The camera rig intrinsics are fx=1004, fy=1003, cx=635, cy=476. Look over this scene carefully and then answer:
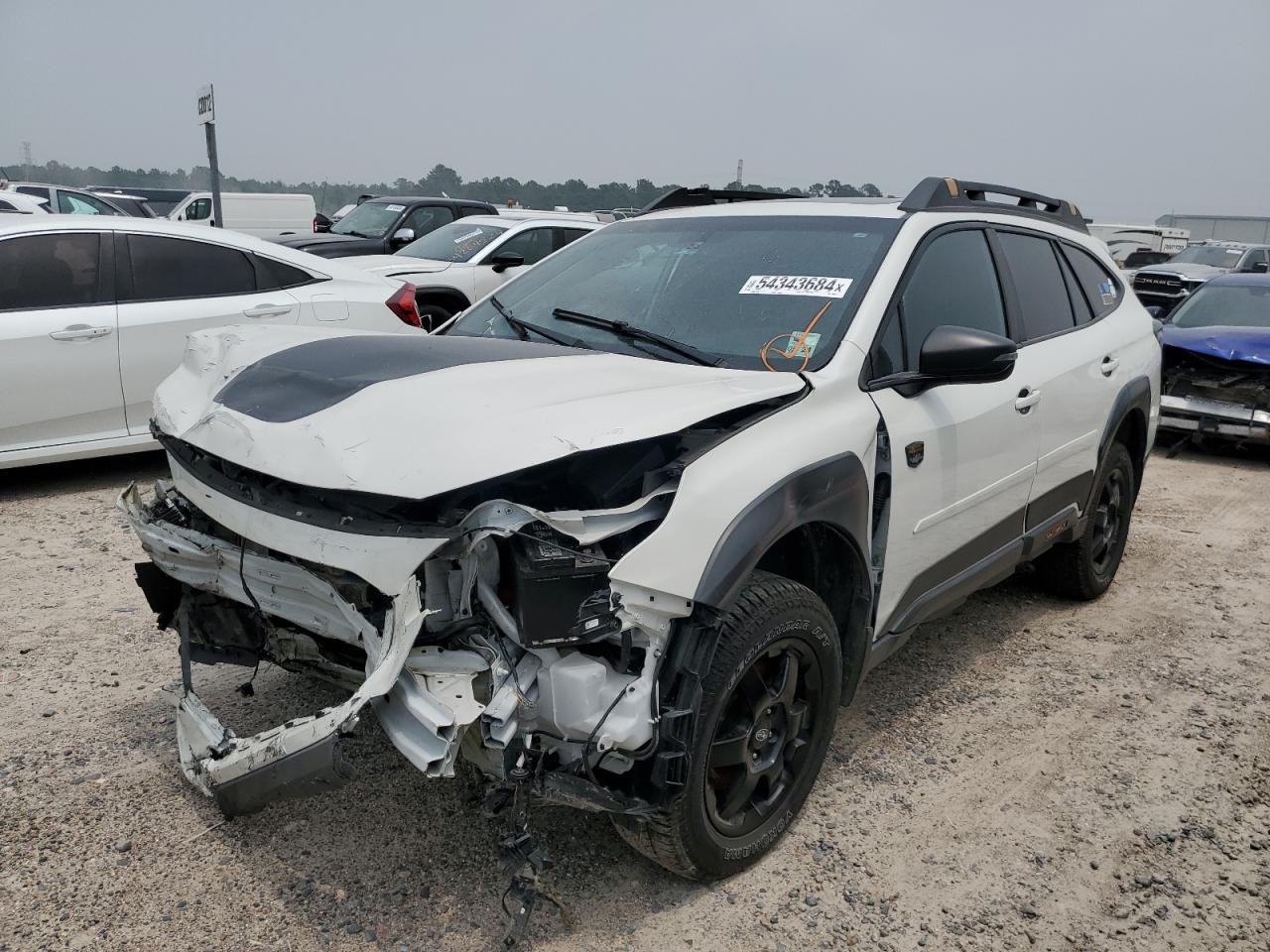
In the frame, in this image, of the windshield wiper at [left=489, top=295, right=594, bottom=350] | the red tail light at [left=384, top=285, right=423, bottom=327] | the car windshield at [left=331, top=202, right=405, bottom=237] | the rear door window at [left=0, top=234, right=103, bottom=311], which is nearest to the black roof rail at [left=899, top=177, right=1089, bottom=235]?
the windshield wiper at [left=489, top=295, right=594, bottom=350]

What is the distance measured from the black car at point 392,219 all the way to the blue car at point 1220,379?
29.1 feet

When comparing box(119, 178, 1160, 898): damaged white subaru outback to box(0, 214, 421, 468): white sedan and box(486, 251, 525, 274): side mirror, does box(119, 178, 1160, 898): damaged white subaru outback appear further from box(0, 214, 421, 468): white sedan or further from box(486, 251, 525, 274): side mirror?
box(486, 251, 525, 274): side mirror

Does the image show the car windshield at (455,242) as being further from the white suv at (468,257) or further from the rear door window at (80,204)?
the rear door window at (80,204)

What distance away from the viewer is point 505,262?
9.38 m

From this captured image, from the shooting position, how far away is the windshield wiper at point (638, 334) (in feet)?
10.0

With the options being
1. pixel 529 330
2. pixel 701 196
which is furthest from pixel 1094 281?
pixel 529 330

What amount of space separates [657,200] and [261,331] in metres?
1.82

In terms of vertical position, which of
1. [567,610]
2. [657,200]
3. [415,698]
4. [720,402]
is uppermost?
[657,200]

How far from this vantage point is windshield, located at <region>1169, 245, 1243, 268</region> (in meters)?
17.3

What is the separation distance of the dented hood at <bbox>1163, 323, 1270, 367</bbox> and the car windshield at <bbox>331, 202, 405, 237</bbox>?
980cm

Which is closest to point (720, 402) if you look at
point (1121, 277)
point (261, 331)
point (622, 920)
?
point (622, 920)

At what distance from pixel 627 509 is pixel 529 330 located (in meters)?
1.33

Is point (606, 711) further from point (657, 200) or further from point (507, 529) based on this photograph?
point (657, 200)

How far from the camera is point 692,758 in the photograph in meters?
2.37
